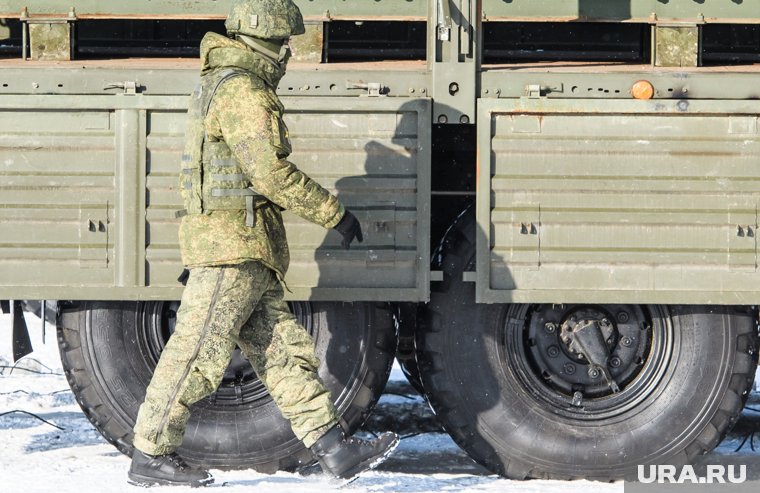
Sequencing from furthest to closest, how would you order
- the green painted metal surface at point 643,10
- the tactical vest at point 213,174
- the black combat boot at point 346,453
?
1. the green painted metal surface at point 643,10
2. the black combat boot at point 346,453
3. the tactical vest at point 213,174

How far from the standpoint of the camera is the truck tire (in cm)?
549

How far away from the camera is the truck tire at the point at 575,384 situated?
549 centimetres

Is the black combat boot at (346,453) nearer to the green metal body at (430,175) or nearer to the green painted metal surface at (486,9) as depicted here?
the green metal body at (430,175)

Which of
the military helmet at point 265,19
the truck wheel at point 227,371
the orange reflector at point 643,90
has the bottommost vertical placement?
the truck wheel at point 227,371

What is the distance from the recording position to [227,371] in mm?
5586

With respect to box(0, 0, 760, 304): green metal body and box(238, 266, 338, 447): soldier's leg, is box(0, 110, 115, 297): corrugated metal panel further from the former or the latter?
box(238, 266, 338, 447): soldier's leg

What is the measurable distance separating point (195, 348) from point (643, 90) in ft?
6.94

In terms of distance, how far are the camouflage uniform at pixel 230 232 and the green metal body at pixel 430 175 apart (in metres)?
0.35

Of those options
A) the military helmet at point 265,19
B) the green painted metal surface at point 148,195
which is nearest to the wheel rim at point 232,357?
the green painted metal surface at point 148,195

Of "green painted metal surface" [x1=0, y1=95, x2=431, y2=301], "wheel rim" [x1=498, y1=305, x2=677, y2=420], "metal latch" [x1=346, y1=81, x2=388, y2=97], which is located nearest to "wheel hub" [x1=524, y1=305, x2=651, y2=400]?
"wheel rim" [x1=498, y1=305, x2=677, y2=420]

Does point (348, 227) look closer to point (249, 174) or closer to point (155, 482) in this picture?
point (249, 174)

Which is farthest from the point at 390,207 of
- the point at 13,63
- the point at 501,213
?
the point at 13,63

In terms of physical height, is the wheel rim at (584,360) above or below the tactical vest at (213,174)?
below

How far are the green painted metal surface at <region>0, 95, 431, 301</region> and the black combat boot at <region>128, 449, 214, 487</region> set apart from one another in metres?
0.71
